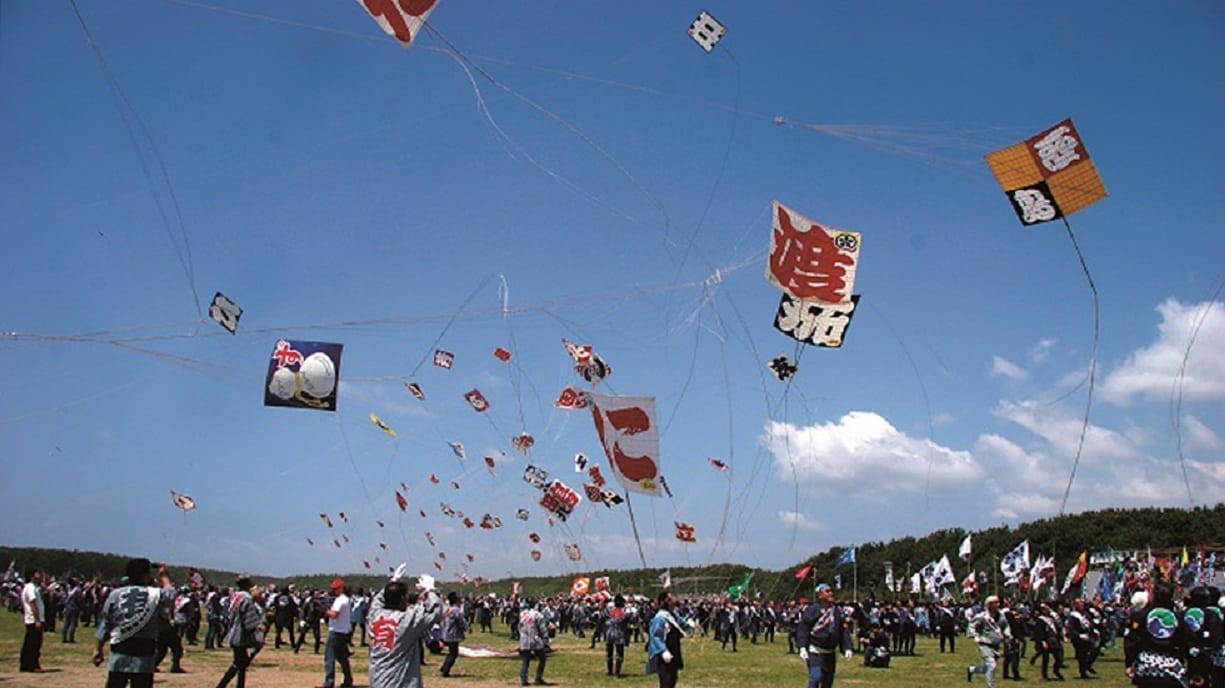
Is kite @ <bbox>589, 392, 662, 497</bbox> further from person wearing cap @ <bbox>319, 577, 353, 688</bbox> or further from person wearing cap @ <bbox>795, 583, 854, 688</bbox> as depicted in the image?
person wearing cap @ <bbox>319, 577, 353, 688</bbox>

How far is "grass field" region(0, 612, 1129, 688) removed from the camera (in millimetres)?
16688

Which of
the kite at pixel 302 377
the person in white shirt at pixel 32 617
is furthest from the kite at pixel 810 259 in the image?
the person in white shirt at pixel 32 617

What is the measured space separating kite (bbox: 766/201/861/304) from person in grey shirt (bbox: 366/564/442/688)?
377 inches

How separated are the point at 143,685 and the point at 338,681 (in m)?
9.08

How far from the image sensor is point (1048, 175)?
44.3 feet

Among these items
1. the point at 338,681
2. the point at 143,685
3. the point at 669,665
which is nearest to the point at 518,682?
the point at 338,681

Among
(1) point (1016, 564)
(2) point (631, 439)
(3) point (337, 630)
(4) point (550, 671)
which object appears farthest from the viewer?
(1) point (1016, 564)

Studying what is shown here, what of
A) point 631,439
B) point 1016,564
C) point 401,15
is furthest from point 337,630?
point 1016,564

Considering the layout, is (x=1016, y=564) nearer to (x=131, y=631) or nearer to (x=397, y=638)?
(x=397, y=638)

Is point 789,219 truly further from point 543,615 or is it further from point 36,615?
point 36,615

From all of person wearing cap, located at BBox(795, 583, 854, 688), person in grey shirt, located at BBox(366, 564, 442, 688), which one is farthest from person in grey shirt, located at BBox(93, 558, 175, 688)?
person wearing cap, located at BBox(795, 583, 854, 688)

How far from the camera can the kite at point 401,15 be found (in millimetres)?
11242

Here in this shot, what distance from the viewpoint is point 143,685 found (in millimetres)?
8336

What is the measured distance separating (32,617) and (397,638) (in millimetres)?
11739
